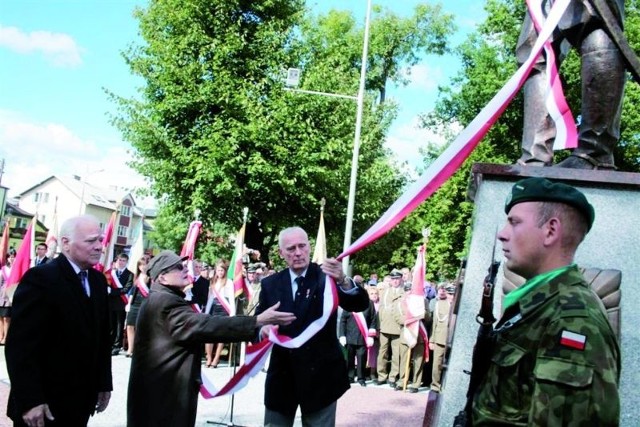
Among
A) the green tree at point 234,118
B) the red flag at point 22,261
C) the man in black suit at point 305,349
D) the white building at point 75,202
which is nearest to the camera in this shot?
the man in black suit at point 305,349

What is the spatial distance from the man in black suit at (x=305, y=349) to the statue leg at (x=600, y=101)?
180cm

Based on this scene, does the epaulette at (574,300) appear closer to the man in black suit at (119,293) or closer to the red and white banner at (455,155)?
the red and white banner at (455,155)

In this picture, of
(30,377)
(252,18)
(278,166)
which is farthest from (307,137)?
(30,377)

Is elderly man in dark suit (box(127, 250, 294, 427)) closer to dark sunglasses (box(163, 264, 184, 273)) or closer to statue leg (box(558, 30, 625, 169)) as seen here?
dark sunglasses (box(163, 264, 184, 273))

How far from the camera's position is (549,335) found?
170 cm

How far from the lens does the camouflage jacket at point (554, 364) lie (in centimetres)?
160

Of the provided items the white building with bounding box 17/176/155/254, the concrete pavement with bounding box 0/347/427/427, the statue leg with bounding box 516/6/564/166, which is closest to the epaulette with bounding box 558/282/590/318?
the statue leg with bounding box 516/6/564/166

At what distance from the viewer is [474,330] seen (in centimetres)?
368

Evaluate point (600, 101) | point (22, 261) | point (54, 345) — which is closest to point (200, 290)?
point (22, 261)

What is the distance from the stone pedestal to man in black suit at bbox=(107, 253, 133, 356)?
11.7 m

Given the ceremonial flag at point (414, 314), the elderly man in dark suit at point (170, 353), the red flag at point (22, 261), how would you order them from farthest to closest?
the red flag at point (22, 261), the ceremonial flag at point (414, 314), the elderly man in dark suit at point (170, 353)

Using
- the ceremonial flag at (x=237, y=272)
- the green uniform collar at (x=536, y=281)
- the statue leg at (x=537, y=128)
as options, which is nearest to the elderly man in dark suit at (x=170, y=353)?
the statue leg at (x=537, y=128)

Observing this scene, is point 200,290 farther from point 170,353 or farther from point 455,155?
point 455,155

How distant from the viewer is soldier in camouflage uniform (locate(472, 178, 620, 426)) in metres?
1.60
